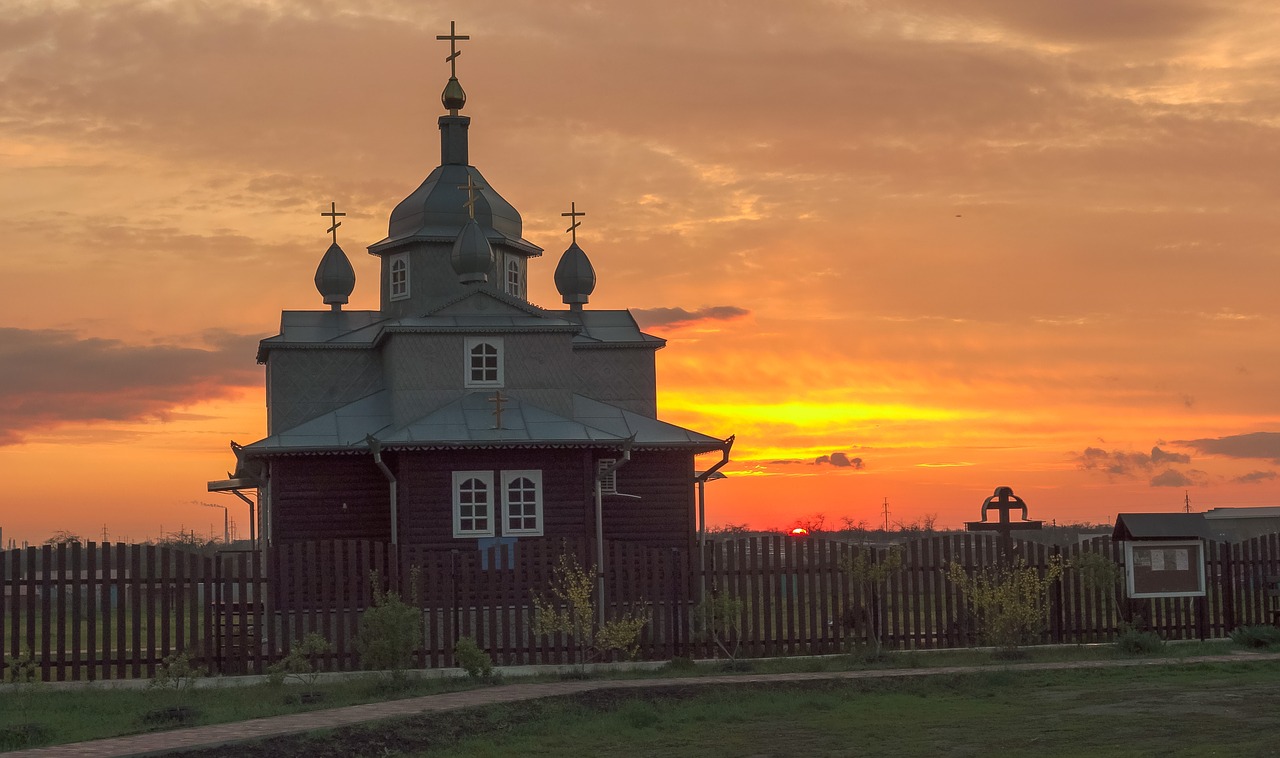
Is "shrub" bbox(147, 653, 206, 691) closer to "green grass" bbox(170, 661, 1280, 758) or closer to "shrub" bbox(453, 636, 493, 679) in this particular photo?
"shrub" bbox(453, 636, 493, 679)

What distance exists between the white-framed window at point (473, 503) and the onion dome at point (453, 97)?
500 inches

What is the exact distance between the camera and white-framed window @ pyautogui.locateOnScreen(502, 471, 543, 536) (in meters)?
27.0

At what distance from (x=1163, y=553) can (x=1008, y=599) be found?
3.52 m

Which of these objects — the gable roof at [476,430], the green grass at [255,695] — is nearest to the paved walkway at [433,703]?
the green grass at [255,695]

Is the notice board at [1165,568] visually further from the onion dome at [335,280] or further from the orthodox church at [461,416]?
the onion dome at [335,280]

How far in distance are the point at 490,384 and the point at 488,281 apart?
4461mm

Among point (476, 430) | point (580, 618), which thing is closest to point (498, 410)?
point (476, 430)

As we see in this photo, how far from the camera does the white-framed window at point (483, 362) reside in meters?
29.2

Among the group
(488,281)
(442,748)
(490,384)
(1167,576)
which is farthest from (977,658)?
(488,281)

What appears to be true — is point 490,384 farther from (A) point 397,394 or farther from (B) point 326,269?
(B) point 326,269

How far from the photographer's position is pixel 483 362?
96.3 ft

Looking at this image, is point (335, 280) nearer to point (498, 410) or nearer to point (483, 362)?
point (483, 362)

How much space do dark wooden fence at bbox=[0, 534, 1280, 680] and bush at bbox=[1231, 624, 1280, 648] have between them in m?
1.36

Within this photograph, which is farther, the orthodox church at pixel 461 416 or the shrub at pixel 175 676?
the orthodox church at pixel 461 416
